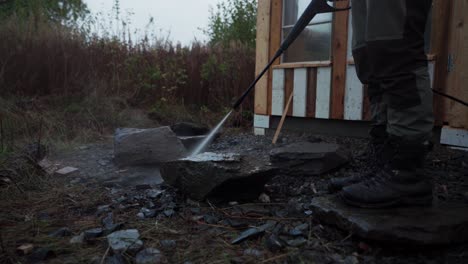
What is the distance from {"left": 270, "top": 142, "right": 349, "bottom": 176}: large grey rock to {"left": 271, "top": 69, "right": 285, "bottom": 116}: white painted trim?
1.51 meters

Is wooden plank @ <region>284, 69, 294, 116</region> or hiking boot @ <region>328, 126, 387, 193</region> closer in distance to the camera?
hiking boot @ <region>328, 126, 387, 193</region>

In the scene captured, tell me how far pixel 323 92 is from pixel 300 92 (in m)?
0.30

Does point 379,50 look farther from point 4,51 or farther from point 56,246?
point 4,51

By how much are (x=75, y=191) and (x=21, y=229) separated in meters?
0.65

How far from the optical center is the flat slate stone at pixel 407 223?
4.68 ft

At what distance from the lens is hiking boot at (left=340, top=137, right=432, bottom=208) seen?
1606 millimetres

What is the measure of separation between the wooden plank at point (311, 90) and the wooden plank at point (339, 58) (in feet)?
0.77

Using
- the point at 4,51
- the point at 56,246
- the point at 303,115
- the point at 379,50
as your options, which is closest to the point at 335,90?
the point at 303,115

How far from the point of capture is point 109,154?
3566 millimetres

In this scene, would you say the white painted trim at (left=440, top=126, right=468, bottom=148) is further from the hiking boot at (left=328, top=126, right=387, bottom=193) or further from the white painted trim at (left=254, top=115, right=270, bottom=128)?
the white painted trim at (left=254, top=115, right=270, bottom=128)

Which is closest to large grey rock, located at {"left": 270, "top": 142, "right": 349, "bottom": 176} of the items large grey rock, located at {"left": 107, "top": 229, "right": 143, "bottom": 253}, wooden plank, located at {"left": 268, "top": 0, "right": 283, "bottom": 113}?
large grey rock, located at {"left": 107, "top": 229, "right": 143, "bottom": 253}

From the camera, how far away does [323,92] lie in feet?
12.4

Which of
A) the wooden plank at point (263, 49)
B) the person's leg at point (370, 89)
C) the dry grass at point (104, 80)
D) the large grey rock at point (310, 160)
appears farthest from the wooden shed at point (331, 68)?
the dry grass at point (104, 80)

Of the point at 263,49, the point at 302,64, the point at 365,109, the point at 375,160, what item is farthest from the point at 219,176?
the point at 263,49
